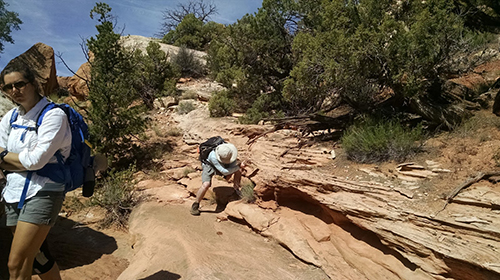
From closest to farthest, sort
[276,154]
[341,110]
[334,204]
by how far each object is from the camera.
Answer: [334,204] < [276,154] < [341,110]

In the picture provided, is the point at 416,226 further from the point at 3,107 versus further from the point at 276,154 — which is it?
the point at 3,107

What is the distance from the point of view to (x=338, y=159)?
17.3 ft

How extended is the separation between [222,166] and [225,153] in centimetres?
31

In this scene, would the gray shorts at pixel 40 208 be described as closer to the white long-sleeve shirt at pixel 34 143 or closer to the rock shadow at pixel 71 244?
the white long-sleeve shirt at pixel 34 143

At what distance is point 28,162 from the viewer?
2283 mm

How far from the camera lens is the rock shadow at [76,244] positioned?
4625 millimetres

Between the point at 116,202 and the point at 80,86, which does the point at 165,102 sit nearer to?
the point at 80,86

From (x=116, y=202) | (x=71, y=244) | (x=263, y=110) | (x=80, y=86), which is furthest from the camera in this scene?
(x=80, y=86)

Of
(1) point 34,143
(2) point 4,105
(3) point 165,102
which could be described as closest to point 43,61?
(3) point 165,102

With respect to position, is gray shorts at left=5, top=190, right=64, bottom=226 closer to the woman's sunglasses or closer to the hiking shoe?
the woman's sunglasses

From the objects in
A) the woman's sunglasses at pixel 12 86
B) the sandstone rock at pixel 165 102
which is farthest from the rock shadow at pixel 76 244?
the sandstone rock at pixel 165 102

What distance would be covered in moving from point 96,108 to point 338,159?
6.51 metres

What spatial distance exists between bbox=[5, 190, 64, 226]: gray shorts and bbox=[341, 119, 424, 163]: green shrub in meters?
4.06

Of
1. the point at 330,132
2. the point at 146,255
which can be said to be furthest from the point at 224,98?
the point at 146,255
